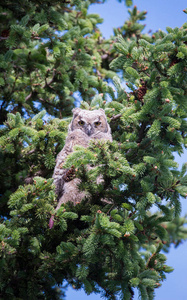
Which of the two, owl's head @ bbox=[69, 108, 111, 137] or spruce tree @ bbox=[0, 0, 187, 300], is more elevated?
owl's head @ bbox=[69, 108, 111, 137]

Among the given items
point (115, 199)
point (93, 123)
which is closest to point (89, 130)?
point (93, 123)

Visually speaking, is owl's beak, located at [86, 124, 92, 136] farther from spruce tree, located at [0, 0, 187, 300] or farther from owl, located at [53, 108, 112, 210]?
spruce tree, located at [0, 0, 187, 300]

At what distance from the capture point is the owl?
11.2ft

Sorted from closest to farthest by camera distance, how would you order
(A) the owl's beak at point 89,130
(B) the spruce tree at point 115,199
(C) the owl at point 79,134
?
(B) the spruce tree at point 115,199 < (C) the owl at point 79,134 < (A) the owl's beak at point 89,130

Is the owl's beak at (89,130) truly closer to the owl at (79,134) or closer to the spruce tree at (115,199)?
the owl at (79,134)

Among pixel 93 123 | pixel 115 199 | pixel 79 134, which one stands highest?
pixel 93 123

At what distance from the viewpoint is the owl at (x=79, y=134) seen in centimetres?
341

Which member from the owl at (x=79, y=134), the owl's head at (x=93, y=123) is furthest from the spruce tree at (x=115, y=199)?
the owl's head at (x=93, y=123)

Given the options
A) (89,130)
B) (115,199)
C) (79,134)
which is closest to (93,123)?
(89,130)

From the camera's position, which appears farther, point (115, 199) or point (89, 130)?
point (89, 130)

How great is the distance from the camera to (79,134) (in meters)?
3.71

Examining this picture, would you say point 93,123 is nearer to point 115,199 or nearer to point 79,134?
point 79,134

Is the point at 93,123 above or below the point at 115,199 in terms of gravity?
above

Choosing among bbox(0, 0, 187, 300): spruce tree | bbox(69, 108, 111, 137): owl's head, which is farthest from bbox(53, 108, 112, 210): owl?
bbox(0, 0, 187, 300): spruce tree
